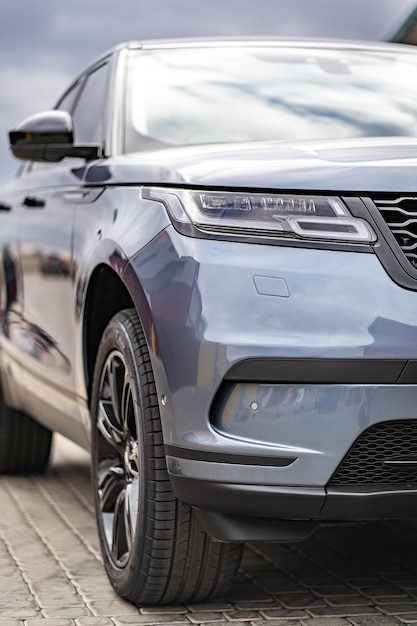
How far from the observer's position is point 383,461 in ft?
9.64

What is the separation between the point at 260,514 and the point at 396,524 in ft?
6.31

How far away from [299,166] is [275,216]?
0.17 metres

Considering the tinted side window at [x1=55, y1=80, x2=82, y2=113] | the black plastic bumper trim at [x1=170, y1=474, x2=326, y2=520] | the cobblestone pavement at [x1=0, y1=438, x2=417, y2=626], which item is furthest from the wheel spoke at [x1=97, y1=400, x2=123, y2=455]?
the tinted side window at [x1=55, y1=80, x2=82, y2=113]

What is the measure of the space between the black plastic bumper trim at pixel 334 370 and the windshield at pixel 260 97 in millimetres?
1383

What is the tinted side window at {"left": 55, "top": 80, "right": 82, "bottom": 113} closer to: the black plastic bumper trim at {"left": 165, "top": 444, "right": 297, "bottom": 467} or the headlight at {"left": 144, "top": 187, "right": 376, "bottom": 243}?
the headlight at {"left": 144, "top": 187, "right": 376, "bottom": 243}

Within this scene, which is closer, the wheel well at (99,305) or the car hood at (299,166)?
the car hood at (299,166)

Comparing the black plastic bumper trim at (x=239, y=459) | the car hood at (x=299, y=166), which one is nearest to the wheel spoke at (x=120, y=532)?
the black plastic bumper trim at (x=239, y=459)

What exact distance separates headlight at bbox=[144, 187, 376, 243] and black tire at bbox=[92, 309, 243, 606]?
45 centimetres

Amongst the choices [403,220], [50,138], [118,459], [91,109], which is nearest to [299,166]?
[403,220]

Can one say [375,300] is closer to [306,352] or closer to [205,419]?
[306,352]

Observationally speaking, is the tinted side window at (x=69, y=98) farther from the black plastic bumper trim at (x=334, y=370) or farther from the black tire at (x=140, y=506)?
the black plastic bumper trim at (x=334, y=370)

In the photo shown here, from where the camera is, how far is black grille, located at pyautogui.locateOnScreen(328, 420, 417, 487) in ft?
9.59

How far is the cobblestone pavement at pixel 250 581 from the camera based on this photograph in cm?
340

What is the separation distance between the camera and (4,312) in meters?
5.63
